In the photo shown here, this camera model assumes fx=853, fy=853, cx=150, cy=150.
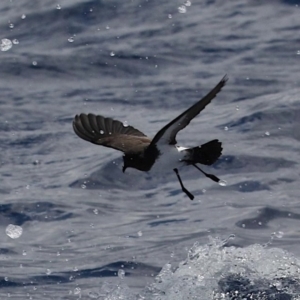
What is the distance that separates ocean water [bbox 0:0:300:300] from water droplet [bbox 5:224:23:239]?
0.04 m

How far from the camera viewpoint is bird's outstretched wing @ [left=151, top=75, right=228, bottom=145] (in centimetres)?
489

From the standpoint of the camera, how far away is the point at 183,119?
5.26 metres

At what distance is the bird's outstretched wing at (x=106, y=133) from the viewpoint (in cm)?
634

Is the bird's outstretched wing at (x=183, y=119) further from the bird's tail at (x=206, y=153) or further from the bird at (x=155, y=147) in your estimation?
the bird's tail at (x=206, y=153)

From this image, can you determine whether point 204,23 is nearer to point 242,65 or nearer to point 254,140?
point 242,65

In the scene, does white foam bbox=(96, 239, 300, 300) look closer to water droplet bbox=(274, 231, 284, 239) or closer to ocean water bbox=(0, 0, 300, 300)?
ocean water bbox=(0, 0, 300, 300)

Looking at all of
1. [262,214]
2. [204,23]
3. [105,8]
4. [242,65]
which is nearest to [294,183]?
[262,214]

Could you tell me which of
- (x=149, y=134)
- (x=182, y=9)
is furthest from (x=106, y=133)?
(x=182, y=9)

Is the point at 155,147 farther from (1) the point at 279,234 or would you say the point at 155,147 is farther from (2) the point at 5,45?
Result: (2) the point at 5,45

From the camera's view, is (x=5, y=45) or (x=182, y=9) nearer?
(x=5, y=45)

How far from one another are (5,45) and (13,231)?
5170 millimetres

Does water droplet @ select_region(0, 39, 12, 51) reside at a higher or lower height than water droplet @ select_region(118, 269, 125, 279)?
lower

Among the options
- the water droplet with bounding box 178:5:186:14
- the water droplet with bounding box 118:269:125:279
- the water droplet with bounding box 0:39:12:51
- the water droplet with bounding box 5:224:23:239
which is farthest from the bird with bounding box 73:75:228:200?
the water droplet with bounding box 178:5:186:14

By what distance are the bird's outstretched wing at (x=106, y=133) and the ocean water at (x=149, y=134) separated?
109 cm
